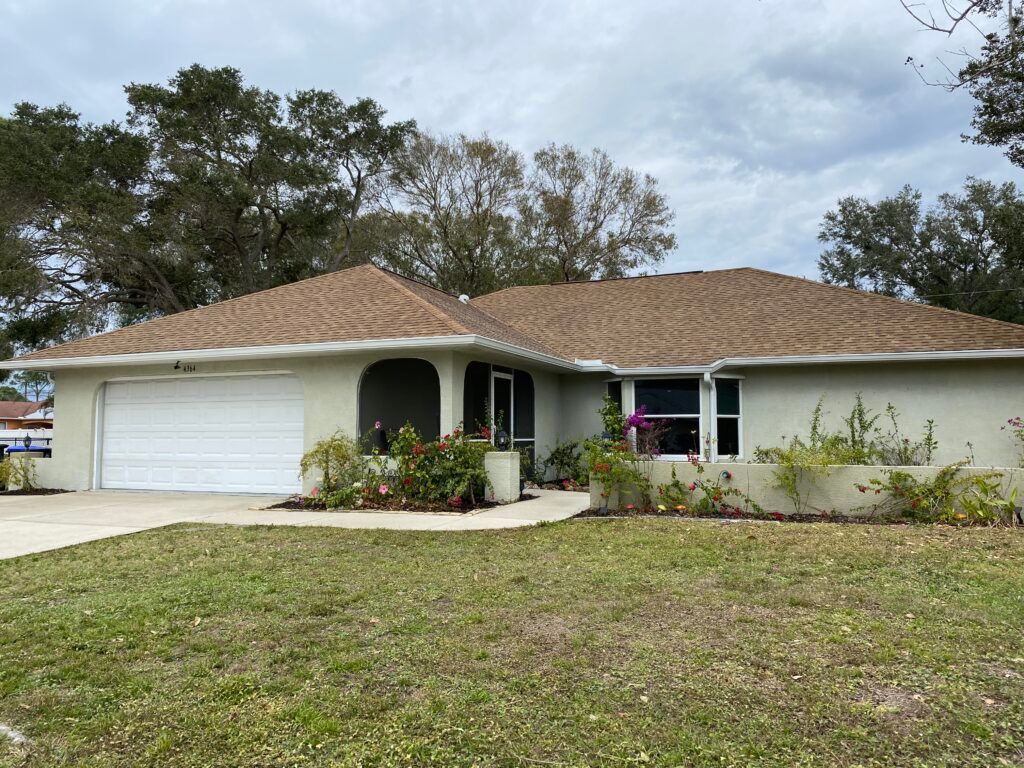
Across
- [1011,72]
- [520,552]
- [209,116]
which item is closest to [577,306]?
[1011,72]

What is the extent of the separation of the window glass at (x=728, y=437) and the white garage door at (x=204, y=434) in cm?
794

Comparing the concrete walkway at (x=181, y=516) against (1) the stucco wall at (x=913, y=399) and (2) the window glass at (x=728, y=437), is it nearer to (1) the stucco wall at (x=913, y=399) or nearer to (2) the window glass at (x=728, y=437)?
(2) the window glass at (x=728, y=437)

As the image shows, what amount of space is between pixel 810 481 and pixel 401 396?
9116 mm

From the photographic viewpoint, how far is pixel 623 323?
1580 centimetres

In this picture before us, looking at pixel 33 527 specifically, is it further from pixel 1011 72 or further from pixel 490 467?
pixel 1011 72

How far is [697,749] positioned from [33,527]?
893cm

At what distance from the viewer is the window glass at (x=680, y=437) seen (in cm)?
1331

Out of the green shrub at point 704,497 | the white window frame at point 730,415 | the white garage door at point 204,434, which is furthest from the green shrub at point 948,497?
the white garage door at point 204,434

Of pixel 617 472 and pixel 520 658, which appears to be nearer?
pixel 520 658

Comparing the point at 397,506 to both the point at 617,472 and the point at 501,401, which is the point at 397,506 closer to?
the point at 617,472

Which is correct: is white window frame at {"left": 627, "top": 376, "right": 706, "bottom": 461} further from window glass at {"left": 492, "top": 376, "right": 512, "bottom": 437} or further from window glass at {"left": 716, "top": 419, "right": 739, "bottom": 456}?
window glass at {"left": 492, "top": 376, "right": 512, "bottom": 437}

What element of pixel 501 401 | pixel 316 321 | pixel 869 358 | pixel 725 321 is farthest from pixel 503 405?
pixel 869 358

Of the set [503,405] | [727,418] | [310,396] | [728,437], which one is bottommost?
[728,437]

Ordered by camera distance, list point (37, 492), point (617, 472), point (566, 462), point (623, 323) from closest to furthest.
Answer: point (617, 472), point (37, 492), point (566, 462), point (623, 323)
